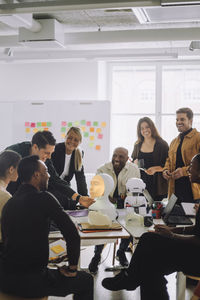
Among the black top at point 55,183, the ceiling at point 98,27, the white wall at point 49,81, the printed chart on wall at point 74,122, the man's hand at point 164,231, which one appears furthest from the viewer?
the white wall at point 49,81

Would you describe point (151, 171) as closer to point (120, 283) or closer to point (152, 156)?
point (152, 156)

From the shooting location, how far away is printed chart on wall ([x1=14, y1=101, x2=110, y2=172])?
6.27m

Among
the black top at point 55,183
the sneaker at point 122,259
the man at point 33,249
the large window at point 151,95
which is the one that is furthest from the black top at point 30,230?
the large window at point 151,95

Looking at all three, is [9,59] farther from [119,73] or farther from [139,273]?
[139,273]

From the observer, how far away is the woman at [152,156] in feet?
14.4

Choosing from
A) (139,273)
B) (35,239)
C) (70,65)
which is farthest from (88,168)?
(35,239)

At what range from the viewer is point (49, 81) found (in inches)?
272

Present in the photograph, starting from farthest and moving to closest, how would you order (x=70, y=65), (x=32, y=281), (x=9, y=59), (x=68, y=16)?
(x=70, y=65)
(x=9, y=59)
(x=68, y=16)
(x=32, y=281)

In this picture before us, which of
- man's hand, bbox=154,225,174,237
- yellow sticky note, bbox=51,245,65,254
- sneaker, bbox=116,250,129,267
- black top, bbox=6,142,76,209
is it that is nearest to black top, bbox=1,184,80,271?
yellow sticky note, bbox=51,245,65,254

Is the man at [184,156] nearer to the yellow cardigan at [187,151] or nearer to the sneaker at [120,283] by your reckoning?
the yellow cardigan at [187,151]

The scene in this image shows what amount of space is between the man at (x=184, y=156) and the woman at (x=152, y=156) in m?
0.17

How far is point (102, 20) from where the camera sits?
17.5ft

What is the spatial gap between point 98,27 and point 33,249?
4.34 metres

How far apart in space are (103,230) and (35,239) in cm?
86
